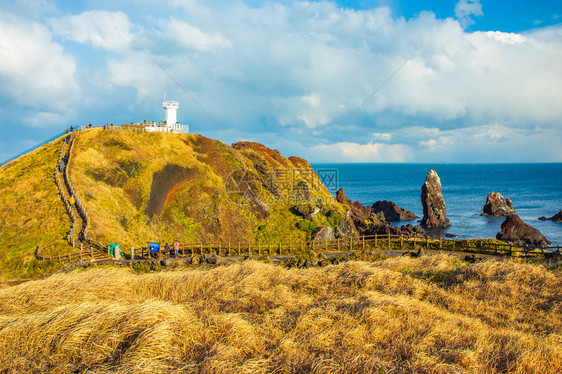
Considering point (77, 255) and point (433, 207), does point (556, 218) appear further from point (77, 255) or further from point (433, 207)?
point (77, 255)

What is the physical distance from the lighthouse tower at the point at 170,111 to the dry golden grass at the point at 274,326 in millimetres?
46409

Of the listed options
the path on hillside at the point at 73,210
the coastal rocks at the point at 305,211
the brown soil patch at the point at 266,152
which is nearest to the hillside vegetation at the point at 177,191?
the path on hillside at the point at 73,210

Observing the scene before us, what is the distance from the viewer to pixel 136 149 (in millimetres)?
50938

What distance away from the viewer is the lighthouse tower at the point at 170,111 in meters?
61.6

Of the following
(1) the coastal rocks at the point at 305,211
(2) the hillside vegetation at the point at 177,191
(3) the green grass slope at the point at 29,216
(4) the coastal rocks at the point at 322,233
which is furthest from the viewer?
(1) the coastal rocks at the point at 305,211

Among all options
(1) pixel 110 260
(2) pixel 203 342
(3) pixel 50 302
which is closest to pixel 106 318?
(2) pixel 203 342

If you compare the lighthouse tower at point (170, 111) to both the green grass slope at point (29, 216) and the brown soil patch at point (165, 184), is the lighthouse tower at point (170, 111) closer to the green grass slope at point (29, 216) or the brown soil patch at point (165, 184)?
the brown soil patch at point (165, 184)

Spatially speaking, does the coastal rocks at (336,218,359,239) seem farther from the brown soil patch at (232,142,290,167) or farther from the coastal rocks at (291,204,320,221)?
the brown soil patch at (232,142,290,167)

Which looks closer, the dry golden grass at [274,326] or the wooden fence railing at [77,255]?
the dry golden grass at [274,326]

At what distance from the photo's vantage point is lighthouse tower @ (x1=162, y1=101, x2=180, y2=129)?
6159 centimetres

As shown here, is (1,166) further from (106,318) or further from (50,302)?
(106,318)

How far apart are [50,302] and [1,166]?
133 ft

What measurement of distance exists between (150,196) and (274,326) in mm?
37309

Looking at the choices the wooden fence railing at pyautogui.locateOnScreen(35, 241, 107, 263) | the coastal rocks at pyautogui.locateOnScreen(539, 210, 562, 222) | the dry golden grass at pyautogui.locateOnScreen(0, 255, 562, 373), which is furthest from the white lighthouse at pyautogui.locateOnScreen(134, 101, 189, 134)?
the coastal rocks at pyautogui.locateOnScreen(539, 210, 562, 222)
